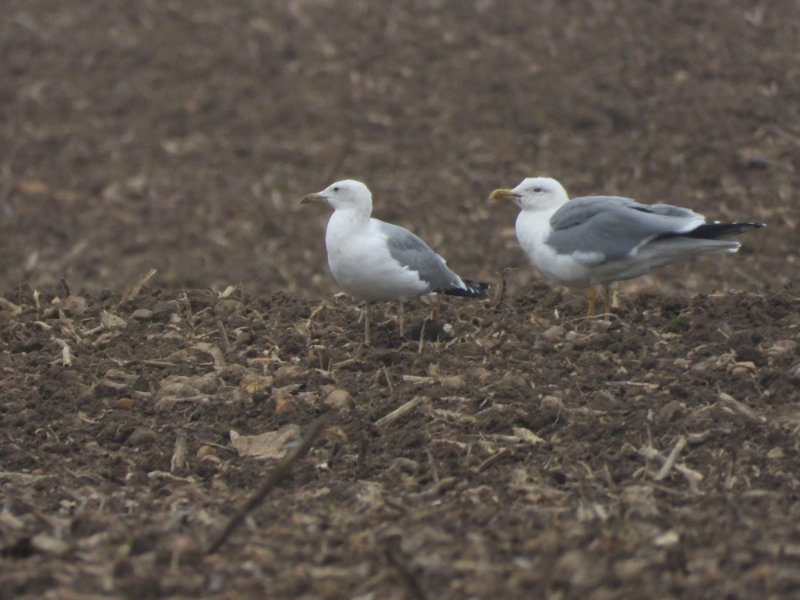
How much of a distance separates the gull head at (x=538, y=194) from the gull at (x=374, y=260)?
76cm

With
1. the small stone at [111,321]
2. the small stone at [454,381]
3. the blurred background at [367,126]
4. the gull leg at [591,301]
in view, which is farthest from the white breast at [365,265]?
the blurred background at [367,126]

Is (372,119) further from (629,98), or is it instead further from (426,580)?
(426,580)

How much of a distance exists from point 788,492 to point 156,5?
13.0 meters

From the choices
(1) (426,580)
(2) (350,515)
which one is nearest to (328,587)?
(1) (426,580)

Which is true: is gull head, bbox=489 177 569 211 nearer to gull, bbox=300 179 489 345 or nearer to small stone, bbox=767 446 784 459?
gull, bbox=300 179 489 345

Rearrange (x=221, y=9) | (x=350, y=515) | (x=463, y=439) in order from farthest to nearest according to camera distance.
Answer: (x=221, y=9)
(x=463, y=439)
(x=350, y=515)

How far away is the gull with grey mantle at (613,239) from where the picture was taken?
782cm

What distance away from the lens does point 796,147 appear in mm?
12289

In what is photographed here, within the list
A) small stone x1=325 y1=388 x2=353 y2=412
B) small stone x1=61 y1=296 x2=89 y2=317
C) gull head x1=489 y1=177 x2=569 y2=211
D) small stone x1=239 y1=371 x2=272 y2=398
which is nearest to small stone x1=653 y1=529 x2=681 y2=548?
small stone x1=325 y1=388 x2=353 y2=412

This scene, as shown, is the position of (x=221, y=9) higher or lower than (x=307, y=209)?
higher

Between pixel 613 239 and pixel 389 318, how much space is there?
1381 mm

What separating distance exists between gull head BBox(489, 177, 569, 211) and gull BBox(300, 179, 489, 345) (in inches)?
29.8

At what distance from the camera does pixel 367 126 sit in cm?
1410

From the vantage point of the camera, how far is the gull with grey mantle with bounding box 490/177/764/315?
25.6 ft
